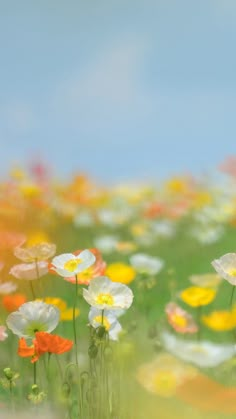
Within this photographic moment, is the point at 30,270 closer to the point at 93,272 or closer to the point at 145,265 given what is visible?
the point at 93,272

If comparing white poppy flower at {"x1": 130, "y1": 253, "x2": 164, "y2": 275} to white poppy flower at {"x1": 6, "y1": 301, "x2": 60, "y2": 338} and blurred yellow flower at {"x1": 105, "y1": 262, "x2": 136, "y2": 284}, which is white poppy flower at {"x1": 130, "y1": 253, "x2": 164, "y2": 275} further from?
white poppy flower at {"x1": 6, "y1": 301, "x2": 60, "y2": 338}

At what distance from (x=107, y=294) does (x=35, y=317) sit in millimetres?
91

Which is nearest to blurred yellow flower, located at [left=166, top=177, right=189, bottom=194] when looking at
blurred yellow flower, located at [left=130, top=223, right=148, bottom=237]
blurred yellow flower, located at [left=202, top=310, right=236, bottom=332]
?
blurred yellow flower, located at [left=130, top=223, right=148, bottom=237]

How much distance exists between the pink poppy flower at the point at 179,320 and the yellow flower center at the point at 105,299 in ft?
0.55

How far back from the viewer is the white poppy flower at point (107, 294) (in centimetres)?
91

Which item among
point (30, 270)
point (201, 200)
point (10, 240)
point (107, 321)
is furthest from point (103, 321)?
point (201, 200)

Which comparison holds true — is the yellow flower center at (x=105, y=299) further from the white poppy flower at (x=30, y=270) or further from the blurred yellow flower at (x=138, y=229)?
the blurred yellow flower at (x=138, y=229)

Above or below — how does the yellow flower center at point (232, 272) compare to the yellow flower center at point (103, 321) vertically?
above

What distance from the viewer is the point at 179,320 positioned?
1091 mm

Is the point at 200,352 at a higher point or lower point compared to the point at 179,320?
lower

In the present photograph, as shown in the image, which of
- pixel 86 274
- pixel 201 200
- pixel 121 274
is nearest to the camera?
pixel 86 274

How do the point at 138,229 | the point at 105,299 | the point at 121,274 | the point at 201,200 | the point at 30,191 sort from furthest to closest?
the point at 201,200 → the point at 138,229 → the point at 30,191 → the point at 121,274 → the point at 105,299

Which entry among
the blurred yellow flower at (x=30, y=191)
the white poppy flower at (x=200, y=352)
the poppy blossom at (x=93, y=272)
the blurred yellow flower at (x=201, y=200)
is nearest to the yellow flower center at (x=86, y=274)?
the poppy blossom at (x=93, y=272)

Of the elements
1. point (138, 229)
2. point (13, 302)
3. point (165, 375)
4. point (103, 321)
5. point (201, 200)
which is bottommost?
point (165, 375)
